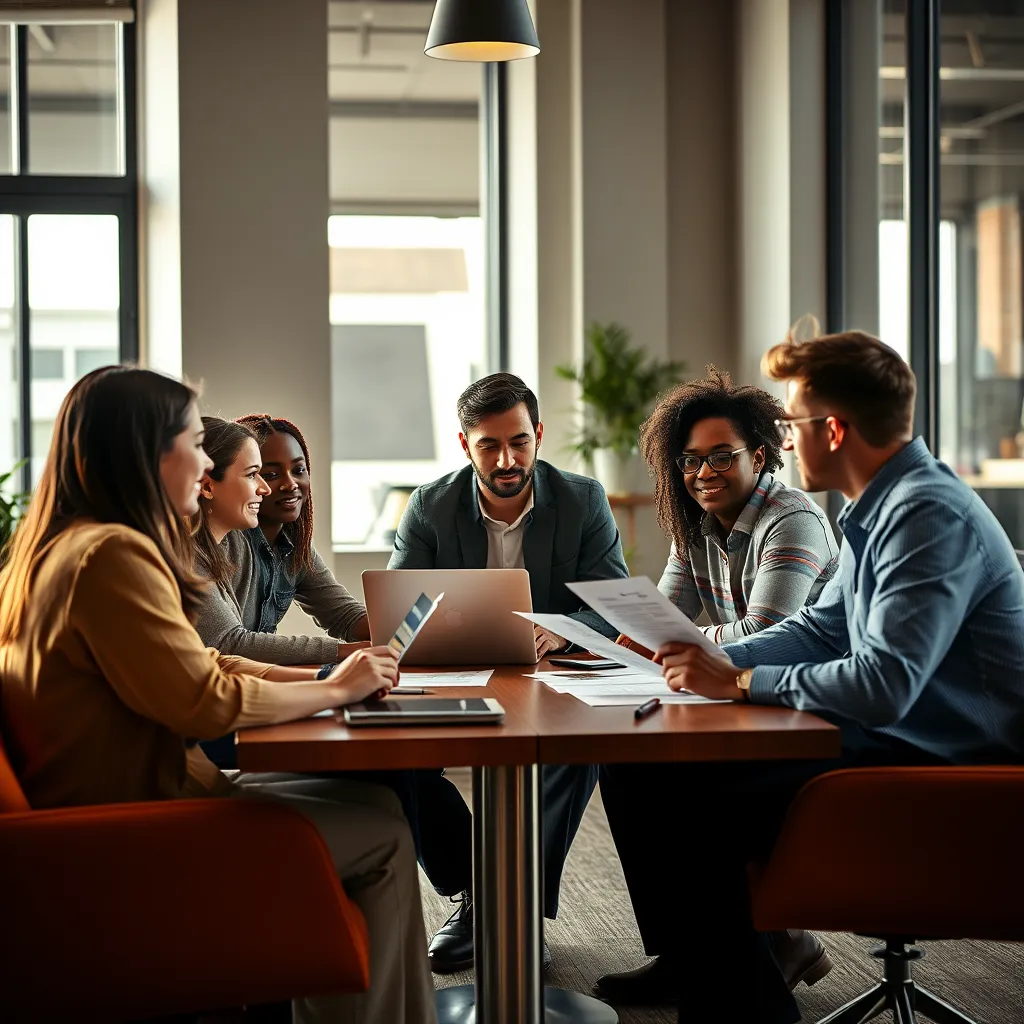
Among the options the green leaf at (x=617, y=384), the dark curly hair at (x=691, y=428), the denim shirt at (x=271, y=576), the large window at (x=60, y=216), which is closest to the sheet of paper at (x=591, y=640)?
the dark curly hair at (x=691, y=428)

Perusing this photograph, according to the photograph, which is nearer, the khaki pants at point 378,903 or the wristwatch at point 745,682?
the khaki pants at point 378,903

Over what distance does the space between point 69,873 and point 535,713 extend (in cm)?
72

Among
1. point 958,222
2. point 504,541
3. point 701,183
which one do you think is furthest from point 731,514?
point 701,183

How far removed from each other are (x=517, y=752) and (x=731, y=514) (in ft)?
4.39

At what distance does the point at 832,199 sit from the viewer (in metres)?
5.30

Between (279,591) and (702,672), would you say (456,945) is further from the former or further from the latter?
(702,672)

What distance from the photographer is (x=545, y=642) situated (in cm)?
281

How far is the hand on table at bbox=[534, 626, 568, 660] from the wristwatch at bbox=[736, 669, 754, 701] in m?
0.75

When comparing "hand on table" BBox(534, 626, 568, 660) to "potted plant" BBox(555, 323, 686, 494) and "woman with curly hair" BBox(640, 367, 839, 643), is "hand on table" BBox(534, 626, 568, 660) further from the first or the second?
"potted plant" BBox(555, 323, 686, 494)

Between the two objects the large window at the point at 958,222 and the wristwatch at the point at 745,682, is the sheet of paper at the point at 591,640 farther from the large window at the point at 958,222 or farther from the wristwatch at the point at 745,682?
the large window at the point at 958,222

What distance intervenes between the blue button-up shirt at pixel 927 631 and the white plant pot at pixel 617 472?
11.4 feet

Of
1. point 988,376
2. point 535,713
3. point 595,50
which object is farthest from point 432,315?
point 535,713

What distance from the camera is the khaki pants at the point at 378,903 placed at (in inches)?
77.0

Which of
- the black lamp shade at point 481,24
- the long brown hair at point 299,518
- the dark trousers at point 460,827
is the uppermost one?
the black lamp shade at point 481,24
